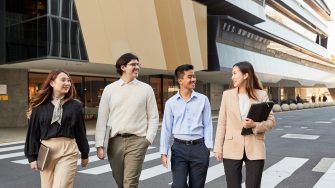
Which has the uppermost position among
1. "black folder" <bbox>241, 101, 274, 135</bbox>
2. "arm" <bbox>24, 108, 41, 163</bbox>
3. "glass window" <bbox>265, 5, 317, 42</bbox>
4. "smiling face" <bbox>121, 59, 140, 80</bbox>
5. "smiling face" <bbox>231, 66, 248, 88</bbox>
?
"glass window" <bbox>265, 5, 317, 42</bbox>

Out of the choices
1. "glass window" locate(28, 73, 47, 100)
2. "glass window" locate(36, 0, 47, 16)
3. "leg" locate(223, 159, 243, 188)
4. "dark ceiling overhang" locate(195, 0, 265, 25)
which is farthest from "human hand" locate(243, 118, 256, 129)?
"dark ceiling overhang" locate(195, 0, 265, 25)

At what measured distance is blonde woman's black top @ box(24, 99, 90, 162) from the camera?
407 centimetres

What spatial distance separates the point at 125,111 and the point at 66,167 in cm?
92

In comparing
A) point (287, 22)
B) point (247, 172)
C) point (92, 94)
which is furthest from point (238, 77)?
point (287, 22)

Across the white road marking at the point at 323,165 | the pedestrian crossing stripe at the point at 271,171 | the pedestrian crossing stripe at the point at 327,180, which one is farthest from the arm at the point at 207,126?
the white road marking at the point at 323,165

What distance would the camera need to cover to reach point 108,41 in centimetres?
2084

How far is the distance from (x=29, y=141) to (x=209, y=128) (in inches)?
80.3

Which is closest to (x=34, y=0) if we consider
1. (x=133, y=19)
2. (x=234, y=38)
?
(x=133, y=19)

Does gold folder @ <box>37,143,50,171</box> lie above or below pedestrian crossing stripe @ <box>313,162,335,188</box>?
above

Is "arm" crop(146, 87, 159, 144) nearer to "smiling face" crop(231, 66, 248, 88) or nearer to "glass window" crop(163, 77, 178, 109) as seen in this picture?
Answer: "smiling face" crop(231, 66, 248, 88)

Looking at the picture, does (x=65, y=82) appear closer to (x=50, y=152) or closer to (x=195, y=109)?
(x=50, y=152)

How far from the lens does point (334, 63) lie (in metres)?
97.8

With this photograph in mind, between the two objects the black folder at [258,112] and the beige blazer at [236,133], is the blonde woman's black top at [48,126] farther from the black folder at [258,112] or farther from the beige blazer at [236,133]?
the black folder at [258,112]

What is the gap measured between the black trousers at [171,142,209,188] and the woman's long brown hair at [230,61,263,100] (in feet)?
2.80
